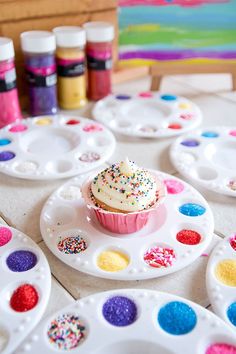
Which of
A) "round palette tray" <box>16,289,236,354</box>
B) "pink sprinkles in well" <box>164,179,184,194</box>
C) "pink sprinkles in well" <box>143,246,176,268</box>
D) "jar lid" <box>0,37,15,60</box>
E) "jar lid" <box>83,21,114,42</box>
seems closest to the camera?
"round palette tray" <box>16,289,236,354</box>

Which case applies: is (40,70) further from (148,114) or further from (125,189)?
(125,189)

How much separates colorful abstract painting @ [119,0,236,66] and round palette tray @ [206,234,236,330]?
0.61 meters

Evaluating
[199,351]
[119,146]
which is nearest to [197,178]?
[119,146]

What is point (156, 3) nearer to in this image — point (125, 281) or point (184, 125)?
point (184, 125)

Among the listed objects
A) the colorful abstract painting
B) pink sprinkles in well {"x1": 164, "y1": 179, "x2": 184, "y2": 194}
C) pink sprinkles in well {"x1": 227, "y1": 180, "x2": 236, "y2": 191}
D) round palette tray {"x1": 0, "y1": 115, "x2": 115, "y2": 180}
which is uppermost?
the colorful abstract painting

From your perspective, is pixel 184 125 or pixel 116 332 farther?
pixel 184 125

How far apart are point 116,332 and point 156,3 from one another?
2.64 feet

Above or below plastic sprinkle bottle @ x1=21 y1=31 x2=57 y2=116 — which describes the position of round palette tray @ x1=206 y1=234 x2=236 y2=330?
below

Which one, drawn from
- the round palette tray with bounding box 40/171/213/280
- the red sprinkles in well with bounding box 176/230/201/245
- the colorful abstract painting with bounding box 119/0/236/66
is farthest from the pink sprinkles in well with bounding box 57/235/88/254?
the colorful abstract painting with bounding box 119/0/236/66

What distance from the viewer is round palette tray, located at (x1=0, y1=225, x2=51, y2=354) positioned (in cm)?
47

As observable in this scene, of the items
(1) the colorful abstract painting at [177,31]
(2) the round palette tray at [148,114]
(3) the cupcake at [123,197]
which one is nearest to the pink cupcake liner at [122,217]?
(3) the cupcake at [123,197]

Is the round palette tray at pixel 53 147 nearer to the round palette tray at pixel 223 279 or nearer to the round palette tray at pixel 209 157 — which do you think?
the round palette tray at pixel 209 157

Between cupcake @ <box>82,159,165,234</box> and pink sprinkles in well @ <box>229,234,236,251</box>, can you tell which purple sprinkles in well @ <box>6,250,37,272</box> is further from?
pink sprinkles in well @ <box>229,234,236,251</box>

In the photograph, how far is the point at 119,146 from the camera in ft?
2.75
